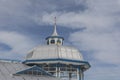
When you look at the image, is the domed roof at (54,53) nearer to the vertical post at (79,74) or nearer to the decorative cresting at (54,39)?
the vertical post at (79,74)

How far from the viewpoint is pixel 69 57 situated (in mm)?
65375

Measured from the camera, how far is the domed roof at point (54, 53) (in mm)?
65000

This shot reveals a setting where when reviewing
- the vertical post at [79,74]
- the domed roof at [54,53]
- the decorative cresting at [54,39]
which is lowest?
the vertical post at [79,74]

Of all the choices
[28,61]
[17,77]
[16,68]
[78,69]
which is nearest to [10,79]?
[17,77]

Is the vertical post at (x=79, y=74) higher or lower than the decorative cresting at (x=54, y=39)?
lower

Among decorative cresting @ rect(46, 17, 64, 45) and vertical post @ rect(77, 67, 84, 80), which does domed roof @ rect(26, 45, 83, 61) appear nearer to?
vertical post @ rect(77, 67, 84, 80)

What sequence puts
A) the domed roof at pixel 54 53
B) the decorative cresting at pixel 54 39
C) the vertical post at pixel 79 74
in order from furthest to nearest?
1. the decorative cresting at pixel 54 39
2. the vertical post at pixel 79 74
3. the domed roof at pixel 54 53

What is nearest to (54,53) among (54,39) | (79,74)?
(54,39)

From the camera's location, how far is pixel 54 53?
65250 millimetres

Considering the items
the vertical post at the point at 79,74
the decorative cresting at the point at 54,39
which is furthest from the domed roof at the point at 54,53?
the decorative cresting at the point at 54,39

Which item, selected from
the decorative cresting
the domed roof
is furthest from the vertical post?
the decorative cresting

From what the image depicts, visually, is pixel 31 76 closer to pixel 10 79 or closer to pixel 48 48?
pixel 10 79

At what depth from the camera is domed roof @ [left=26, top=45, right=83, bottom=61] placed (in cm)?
6500

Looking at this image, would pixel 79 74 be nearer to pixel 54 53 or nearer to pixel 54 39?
pixel 54 53
